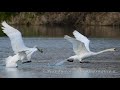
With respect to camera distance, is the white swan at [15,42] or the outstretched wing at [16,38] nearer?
the white swan at [15,42]

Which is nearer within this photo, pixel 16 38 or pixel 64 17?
pixel 16 38

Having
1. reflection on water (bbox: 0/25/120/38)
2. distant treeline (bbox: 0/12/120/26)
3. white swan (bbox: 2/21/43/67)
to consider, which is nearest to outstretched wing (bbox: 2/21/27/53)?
white swan (bbox: 2/21/43/67)

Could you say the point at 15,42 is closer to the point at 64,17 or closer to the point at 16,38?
the point at 16,38

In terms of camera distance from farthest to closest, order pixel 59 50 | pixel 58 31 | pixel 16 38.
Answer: pixel 58 31 < pixel 59 50 < pixel 16 38

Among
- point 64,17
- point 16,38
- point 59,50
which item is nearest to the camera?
point 16,38

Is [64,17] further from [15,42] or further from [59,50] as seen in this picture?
[59,50]

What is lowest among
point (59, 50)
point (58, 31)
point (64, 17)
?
point (59, 50)

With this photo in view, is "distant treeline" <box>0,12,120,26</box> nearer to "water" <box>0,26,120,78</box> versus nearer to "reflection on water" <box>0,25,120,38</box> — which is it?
"water" <box>0,26,120,78</box>

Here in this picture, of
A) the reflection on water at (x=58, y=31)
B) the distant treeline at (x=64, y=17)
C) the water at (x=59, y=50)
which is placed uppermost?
the distant treeline at (x=64, y=17)

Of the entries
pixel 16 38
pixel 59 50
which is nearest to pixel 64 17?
pixel 16 38

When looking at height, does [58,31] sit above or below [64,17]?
below

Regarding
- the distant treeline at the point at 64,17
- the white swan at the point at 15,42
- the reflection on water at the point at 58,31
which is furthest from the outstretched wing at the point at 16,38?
the reflection on water at the point at 58,31

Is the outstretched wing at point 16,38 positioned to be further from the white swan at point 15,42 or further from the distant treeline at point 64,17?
the distant treeline at point 64,17
